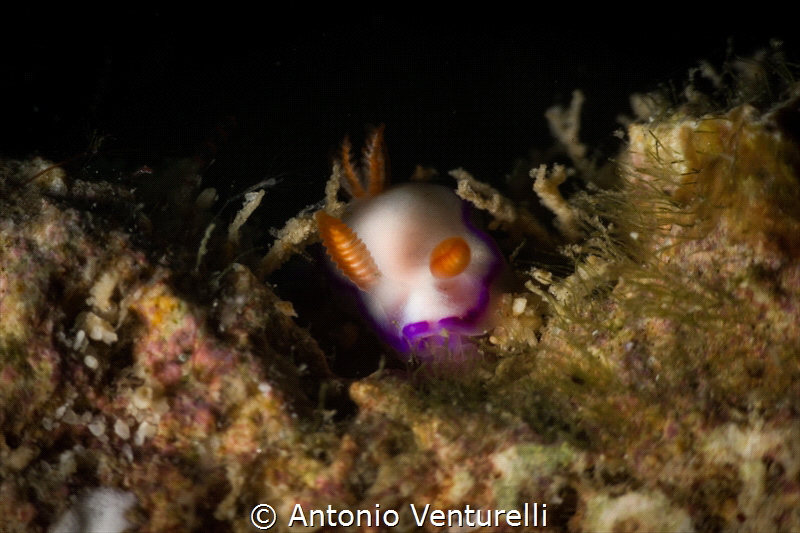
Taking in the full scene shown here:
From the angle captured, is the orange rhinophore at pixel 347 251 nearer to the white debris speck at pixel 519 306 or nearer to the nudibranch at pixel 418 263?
the nudibranch at pixel 418 263

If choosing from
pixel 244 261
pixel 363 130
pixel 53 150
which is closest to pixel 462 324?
pixel 244 261

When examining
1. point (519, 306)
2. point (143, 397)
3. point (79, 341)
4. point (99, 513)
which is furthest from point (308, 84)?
point (99, 513)

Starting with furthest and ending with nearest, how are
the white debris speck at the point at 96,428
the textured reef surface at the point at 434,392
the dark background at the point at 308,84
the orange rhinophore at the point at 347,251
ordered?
the dark background at the point at 308,84, the orange rhinophore at the point at 347,251, the white debris speck at the point at 96,428, the textured reef surface at the point at 434,392

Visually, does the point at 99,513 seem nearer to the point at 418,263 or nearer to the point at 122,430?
the point at 122,430

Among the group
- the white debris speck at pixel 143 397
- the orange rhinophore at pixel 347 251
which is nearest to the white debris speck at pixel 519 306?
the orange rhinophore at pixel 347 251

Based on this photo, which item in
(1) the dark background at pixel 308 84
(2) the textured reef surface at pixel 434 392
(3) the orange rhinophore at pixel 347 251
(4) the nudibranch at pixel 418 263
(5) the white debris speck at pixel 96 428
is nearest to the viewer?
(2) the textured reef surface at pixel 434 392

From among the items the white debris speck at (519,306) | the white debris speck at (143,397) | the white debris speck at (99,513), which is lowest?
the white debris speck at (99,513)
